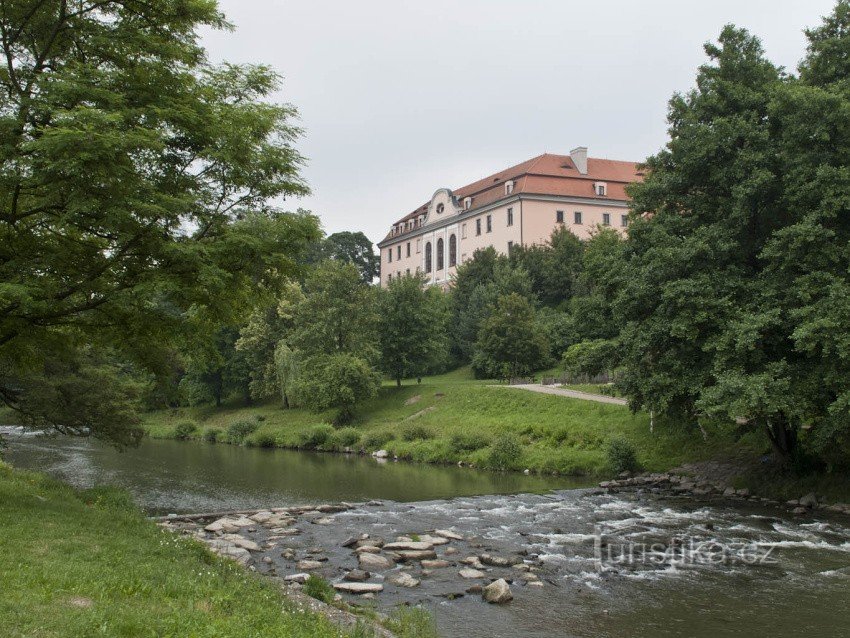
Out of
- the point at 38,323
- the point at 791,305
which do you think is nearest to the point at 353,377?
the point at 791,305

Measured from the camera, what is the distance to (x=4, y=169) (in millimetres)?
10703

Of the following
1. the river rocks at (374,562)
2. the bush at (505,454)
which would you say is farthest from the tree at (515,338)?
the river rocks at (374,562)

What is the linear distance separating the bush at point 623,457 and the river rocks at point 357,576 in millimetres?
17121

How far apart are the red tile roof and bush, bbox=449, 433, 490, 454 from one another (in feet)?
130

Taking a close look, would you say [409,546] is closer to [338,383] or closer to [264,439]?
[338,383]

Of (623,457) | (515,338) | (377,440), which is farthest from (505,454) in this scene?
(515,338)

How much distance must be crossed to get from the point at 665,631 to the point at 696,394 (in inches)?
498

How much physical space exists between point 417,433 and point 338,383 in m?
9.63

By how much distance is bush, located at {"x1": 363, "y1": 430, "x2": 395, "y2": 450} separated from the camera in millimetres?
40969

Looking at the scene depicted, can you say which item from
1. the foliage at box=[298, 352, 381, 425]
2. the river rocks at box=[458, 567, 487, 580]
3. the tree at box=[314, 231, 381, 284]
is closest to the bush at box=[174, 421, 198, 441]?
the foliage at box=[298, 352, 381, 425]

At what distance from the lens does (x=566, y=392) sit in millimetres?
40531

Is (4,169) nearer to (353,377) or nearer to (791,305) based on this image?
(791,305)

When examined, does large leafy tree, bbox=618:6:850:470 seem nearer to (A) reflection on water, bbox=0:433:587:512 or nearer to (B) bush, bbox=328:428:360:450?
(A) reflection on water, bbox=0:433:587:512

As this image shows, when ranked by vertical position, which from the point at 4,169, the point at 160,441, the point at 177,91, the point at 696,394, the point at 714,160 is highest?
the point at 714,160
